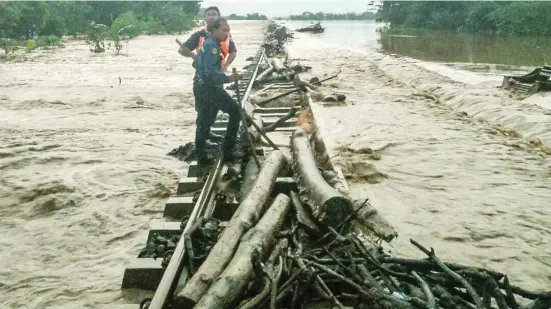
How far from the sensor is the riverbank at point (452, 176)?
14.4ft

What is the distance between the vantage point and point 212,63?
19.0ft

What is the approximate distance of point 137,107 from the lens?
11.7m

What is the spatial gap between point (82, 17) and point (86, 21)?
882 millimetres

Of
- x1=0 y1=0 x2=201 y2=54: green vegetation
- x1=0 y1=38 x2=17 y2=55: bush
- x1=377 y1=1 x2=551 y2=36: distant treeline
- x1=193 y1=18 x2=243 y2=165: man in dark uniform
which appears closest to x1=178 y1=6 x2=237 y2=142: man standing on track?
x1=193 y1=18 x2=243 y2=165: man in dark uniform

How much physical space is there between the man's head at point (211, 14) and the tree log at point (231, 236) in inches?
75.4

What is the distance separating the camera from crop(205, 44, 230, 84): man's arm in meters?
5.76

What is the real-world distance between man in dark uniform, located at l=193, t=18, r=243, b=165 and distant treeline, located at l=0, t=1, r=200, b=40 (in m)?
28.6

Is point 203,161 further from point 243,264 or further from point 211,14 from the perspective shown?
point 243,264

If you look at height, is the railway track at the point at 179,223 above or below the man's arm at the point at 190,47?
below

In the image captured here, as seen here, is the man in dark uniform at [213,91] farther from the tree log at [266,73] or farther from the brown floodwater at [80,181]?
the tree log at [266,73]

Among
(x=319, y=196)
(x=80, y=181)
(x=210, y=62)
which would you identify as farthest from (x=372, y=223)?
(x=80, y=181)

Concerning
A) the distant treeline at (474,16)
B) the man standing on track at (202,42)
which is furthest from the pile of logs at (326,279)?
the distant treeline at (474,16)

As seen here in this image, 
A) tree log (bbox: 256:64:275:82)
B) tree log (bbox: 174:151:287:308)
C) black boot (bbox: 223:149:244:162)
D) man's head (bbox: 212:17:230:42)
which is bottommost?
black boot (bbox: 223:149:244:162)

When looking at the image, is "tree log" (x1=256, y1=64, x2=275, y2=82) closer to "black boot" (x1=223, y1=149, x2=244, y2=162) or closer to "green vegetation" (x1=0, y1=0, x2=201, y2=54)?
"black boot" (x1=223, y1=149, x2=244, y2=162)
